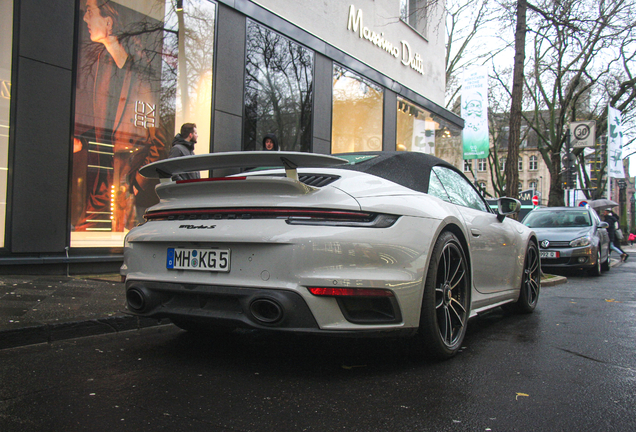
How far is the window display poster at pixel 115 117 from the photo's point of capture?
22.8ft

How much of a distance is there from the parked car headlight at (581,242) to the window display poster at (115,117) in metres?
8.25

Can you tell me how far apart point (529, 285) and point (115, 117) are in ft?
19.5

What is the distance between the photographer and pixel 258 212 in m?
2.80

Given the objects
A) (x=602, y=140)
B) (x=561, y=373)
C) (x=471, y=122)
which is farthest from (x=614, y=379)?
(x=602, y=140)

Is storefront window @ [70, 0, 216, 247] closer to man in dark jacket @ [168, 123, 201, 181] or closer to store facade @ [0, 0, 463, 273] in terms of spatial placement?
store facade @ [0, 0, 463, 273]

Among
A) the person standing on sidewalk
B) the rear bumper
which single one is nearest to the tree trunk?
the rear bumper

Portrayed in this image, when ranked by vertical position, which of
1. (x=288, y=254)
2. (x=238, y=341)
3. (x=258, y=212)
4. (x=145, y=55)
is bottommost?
(x=238, y=341)

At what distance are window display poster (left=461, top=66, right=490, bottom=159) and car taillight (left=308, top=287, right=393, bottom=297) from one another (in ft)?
55.9

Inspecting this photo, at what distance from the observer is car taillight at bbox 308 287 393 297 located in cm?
261

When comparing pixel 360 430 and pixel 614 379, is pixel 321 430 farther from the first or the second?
pixel 614 379

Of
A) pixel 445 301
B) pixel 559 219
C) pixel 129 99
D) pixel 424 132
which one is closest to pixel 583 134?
pixel 424 132

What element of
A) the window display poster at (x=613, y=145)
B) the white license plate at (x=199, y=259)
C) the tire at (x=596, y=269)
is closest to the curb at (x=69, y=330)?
the white license plate at (x=199, y=259)

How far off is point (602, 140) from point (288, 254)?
3571 centimetres

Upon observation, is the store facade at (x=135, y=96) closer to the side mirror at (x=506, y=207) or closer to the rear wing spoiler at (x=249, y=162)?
the rear wing spoiler at (x=249, y=162)
